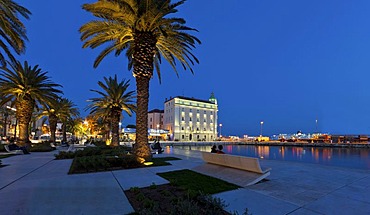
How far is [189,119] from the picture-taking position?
106m

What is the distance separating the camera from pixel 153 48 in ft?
46.5

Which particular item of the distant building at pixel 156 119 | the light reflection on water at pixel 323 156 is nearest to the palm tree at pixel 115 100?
the light reflection on water at pixel 323 156

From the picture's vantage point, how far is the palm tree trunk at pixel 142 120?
13844 mm

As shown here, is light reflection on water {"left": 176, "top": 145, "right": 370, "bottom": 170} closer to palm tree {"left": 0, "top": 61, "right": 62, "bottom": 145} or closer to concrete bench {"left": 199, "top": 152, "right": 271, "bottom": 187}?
concrete bench {"left": 199, "top": 152, "right": 271, "bottom": 187}

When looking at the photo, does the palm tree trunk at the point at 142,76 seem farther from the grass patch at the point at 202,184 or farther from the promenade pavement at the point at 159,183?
the grass patch at the point at 202,184

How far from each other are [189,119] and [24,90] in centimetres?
8347

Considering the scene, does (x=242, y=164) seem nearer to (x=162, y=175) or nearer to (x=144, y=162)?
(x=162, y=175)

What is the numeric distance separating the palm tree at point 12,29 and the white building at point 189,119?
87.5 metres

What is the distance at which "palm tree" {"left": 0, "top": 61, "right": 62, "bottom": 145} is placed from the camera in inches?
951

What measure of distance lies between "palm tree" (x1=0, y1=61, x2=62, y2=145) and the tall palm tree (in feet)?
45.3

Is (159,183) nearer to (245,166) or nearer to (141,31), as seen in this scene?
(245,166)

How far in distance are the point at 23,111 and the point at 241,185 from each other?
88.9ft

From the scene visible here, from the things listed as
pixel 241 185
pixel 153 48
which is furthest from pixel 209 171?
pixel 153 48

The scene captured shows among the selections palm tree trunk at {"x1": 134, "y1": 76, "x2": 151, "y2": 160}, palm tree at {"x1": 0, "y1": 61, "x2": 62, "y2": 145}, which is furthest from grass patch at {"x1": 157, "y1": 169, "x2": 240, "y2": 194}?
palm tree at {"x1": 0, "y1": 61, "x2": 62, "y2": 145}
